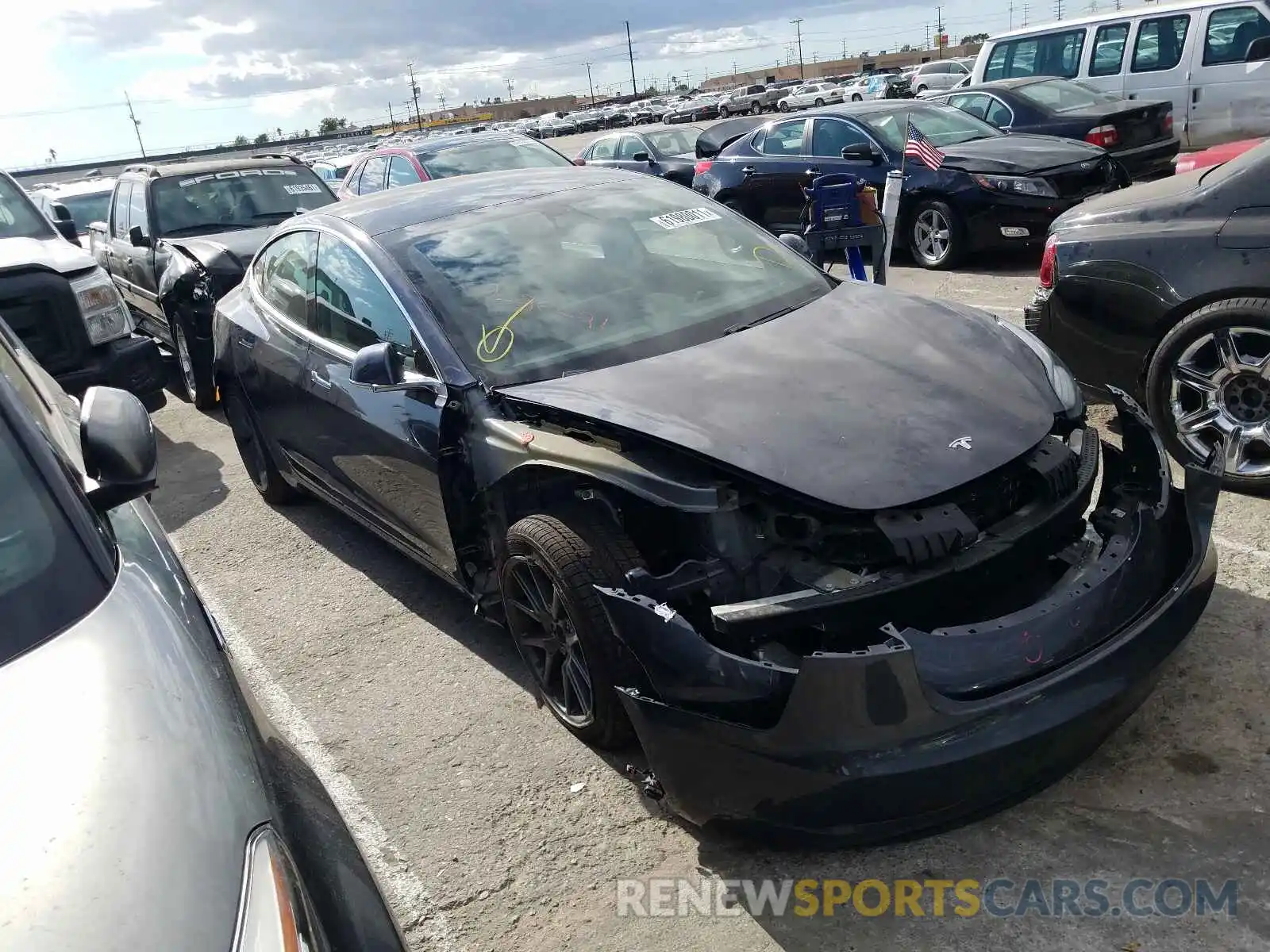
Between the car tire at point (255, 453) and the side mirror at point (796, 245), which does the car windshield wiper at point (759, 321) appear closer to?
the side mirror at point (796, 245)

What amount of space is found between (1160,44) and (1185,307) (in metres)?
9.62

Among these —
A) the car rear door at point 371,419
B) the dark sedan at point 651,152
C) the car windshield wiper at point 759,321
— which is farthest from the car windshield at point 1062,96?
the car rear door at point 371,419

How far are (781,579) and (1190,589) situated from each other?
1.13 metres

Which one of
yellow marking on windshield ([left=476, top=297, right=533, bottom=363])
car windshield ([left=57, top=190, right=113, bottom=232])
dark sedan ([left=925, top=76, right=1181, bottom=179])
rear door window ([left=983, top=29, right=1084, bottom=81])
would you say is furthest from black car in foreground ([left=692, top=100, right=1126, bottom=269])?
car windshield ([left=57, top=190, right=113, bottom=232])

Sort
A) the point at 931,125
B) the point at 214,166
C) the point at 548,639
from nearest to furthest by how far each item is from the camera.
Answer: the point at 548,639 < the point at 214,166 < the point at 931,125

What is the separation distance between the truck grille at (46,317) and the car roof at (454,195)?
275 centimetres

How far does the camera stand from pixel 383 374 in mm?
3559

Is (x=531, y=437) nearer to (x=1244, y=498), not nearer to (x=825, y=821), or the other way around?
(x=825, y=821)

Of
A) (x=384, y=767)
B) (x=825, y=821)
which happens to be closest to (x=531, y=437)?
(x=384, y=767)

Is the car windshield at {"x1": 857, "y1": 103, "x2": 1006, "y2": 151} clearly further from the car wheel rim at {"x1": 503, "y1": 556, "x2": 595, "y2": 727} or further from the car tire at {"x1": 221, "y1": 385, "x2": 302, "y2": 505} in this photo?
the car wheel rim at {"x1": 503, "y1": 556, "x2": 595, "y2": 727}

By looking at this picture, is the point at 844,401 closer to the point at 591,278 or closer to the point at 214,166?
the point at 591,278

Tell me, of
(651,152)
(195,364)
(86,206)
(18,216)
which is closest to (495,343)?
(195,364)

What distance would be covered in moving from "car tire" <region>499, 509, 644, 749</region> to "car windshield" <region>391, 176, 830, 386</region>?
635 mm

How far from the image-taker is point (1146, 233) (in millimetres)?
4496
